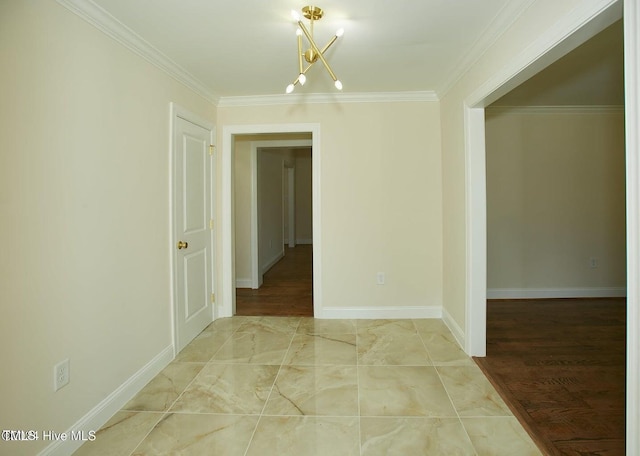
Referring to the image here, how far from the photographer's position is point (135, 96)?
7.15 feet

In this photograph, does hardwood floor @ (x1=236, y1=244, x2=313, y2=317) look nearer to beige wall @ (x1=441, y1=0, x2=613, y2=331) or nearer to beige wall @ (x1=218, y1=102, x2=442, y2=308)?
beige wall @ (x1=218, y1=102, x2=442, y2=308)

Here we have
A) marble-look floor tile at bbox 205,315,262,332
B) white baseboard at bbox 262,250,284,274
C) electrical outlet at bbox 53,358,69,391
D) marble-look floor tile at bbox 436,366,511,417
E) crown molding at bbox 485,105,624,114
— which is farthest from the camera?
white baseboard at bbox 262,250,284,274

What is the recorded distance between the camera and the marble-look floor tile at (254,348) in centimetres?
262

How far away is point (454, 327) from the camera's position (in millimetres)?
3018

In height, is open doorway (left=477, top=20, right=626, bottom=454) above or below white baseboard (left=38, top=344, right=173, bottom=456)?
above

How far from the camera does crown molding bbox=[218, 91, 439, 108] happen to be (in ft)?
10.9

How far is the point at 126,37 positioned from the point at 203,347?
94.5 inches

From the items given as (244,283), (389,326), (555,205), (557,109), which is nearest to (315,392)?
(389,326)

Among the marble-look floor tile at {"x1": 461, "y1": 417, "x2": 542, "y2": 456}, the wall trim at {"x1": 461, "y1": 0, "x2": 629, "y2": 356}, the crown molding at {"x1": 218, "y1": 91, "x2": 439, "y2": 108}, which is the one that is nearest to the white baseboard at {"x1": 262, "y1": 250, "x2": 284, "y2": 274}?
the crown molding at {"x1": 218, "y1": 91, "x2": 439, "y2": 108}

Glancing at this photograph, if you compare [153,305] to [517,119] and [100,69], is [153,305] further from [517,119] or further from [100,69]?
[517,119]

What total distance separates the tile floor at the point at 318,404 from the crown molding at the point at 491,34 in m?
2.30

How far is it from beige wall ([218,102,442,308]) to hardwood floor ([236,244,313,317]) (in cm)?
74

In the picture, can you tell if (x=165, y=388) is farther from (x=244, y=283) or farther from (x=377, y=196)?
(x=244, y=283)

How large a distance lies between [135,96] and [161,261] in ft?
3.86
